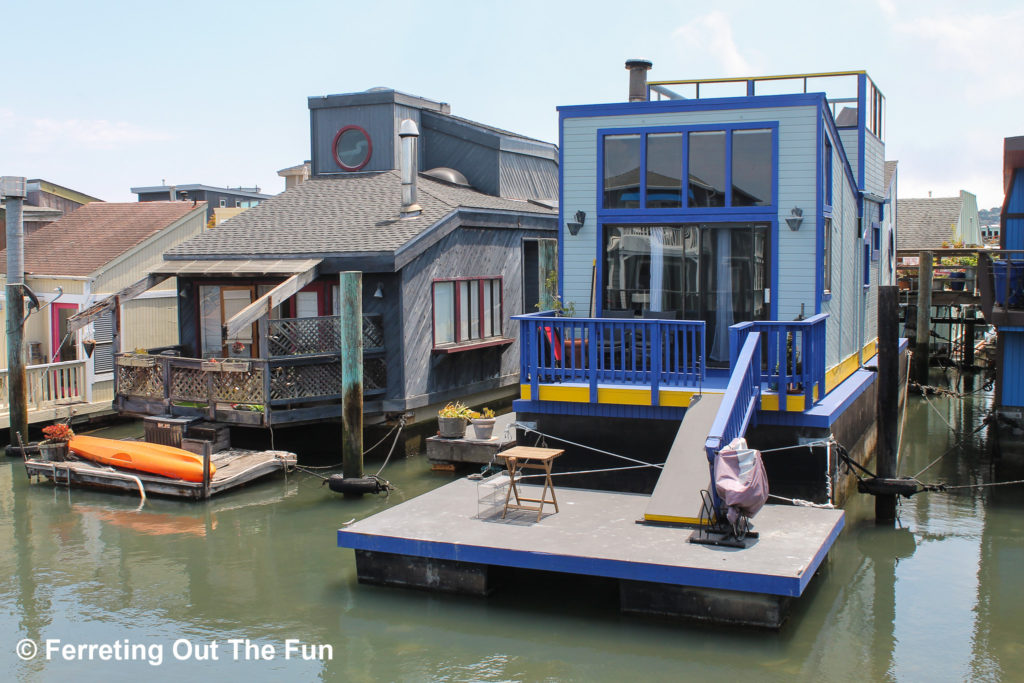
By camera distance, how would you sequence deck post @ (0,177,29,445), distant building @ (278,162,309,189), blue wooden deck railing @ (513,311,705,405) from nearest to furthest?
blue wooden deck railing @ (513,311,705,405), deck post @ (0,177,29,445), distant building @ (278,162,309,189)

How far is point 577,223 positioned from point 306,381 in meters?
5.37

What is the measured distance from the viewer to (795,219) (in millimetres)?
13172

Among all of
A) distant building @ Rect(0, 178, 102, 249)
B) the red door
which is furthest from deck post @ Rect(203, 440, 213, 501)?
distant building @ Rect(0, 178, 102, 249)

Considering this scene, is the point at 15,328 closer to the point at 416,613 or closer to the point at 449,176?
the point at 449,176

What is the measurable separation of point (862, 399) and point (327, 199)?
1188 centimetres

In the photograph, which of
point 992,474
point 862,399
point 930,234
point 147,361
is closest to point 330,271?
point 147,361

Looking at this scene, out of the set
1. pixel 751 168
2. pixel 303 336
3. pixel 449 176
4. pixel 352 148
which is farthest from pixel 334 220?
pixel 751 168

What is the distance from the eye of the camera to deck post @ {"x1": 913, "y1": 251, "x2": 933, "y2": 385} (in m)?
23.3

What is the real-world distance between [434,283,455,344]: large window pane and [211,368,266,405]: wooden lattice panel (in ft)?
12.1

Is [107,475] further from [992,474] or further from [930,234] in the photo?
[930,234]

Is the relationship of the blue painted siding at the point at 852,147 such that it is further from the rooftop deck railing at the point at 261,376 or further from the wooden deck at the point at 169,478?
the wooden deck at the point at 169,478

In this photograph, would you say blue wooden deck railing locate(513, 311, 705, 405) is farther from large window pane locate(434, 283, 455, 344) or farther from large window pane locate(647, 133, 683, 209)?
large window pane locate(434, 283, 455, 344)

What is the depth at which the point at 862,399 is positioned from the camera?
50.8 feet

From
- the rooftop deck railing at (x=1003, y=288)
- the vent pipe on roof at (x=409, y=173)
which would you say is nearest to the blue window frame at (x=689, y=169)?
the rooftop deck railing at (x=1003, y=288)
